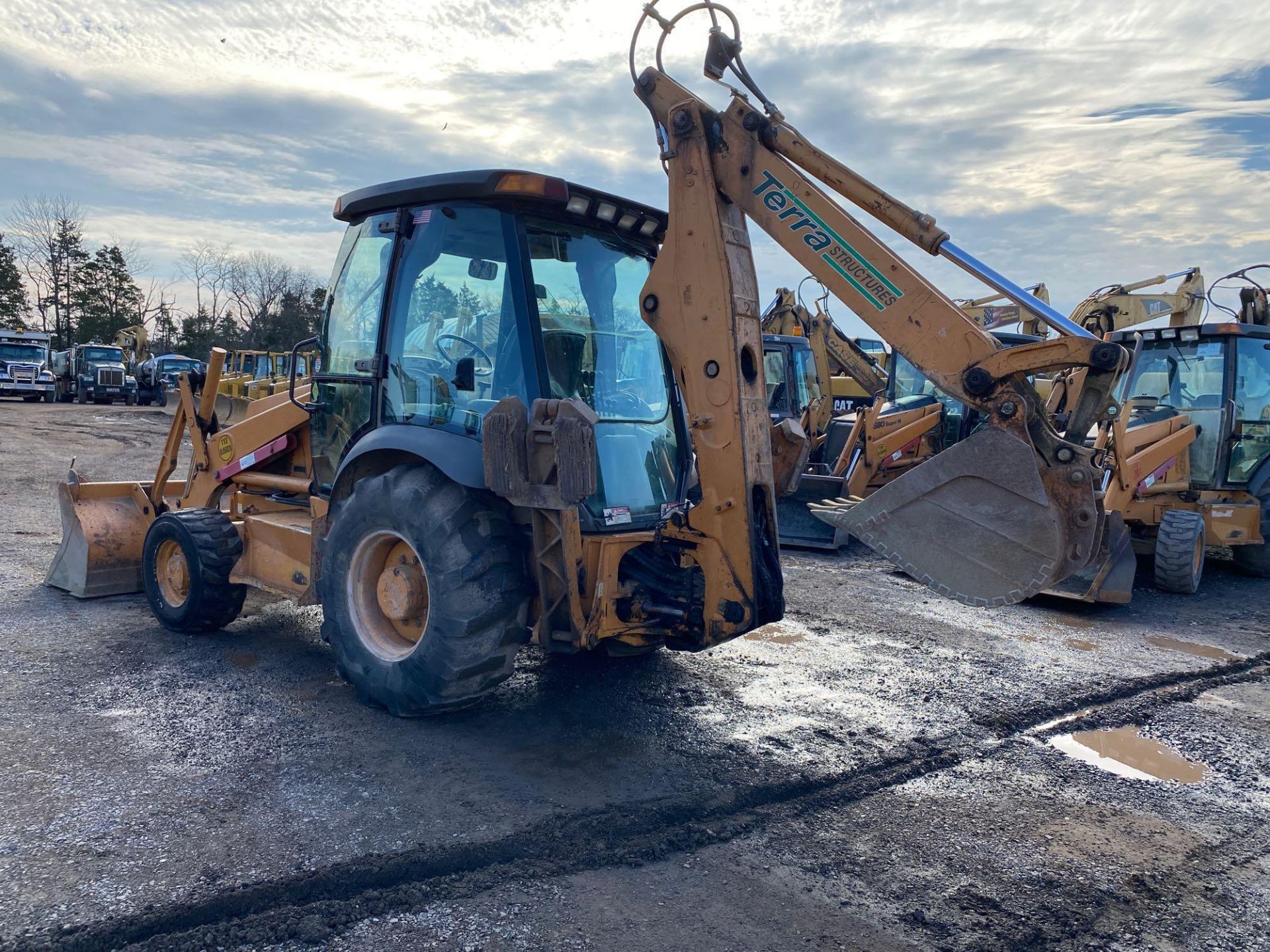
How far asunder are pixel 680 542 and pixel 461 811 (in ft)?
4.55

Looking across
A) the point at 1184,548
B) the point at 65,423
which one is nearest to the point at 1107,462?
the point at 1184,548

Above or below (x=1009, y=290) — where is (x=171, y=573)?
below

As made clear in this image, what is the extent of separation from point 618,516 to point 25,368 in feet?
110

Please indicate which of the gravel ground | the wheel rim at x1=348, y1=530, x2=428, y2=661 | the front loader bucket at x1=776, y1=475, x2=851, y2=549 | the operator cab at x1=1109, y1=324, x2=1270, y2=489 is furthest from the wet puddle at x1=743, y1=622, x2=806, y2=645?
the operator cab at x1=1109, y1=324, x2=1270, y2=489

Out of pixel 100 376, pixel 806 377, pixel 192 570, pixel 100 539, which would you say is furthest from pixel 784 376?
pixel 100 376

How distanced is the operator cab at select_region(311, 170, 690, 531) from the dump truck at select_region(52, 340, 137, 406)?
32489 millimetres

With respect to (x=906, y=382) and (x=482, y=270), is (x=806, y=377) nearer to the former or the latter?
(x=906, y=382)

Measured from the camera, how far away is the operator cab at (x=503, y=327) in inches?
163

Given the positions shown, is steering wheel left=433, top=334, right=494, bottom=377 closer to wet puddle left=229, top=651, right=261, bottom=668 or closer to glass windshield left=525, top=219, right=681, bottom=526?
glass windshield left=525, top=219, right=681, bottom=526

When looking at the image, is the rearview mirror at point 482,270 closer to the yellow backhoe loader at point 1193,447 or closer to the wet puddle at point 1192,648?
the wet puddle at point 1192,648

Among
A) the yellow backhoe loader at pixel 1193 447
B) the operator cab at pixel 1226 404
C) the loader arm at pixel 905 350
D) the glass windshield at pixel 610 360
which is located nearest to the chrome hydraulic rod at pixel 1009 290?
the loader arm at pixel 905 350

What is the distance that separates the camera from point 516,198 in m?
4.12

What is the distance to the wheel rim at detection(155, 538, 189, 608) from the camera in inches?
223

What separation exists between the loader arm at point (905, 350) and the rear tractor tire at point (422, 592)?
98cm
